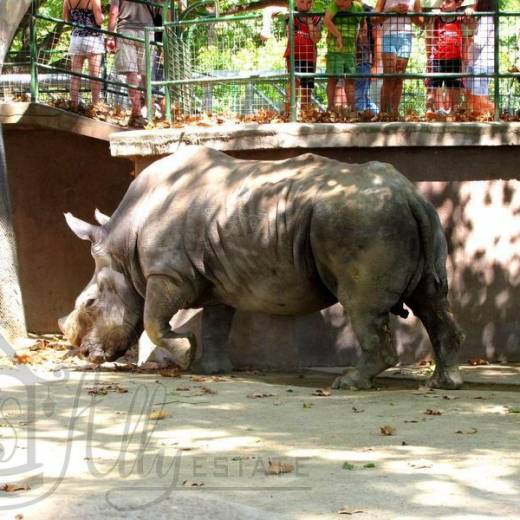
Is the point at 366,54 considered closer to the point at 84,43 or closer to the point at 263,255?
the point at 263,255

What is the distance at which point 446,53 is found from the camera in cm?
1252

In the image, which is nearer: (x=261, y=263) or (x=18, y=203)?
(x=261, y=263)

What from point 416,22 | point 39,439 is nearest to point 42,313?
point 416,22

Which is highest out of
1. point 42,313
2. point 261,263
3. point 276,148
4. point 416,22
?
point 416,22

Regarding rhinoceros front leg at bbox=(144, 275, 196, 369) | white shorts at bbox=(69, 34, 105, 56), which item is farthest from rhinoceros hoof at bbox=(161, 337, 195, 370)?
white shorts at bbox=(69, 34, 105, 56)

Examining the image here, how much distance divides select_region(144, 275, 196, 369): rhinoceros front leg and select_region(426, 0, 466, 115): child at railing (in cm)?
314

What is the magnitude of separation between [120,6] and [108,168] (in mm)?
1871

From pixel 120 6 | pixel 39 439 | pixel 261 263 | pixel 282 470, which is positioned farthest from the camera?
pixel 120 6

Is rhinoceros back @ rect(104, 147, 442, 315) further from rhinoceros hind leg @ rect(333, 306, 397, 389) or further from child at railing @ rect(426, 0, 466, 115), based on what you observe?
child at railing @ rect(426, 0, 466, 115)

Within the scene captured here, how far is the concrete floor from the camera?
628 centimetres

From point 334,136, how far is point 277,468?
526 cm

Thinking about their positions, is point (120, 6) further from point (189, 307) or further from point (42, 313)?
point (189, 307)

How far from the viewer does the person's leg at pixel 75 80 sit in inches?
568

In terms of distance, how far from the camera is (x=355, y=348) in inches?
476
